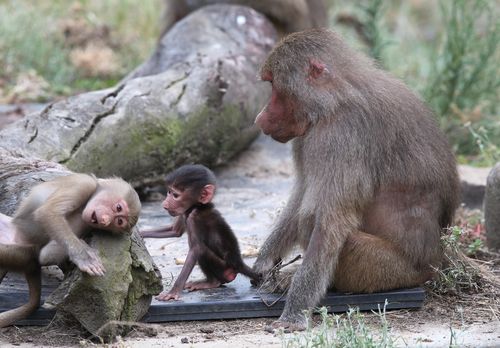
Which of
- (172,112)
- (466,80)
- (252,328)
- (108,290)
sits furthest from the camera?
(466,80)

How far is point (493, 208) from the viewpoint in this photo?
6.34 m

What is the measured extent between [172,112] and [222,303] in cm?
293

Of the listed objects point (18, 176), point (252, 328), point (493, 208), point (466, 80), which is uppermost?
point (18, 176)

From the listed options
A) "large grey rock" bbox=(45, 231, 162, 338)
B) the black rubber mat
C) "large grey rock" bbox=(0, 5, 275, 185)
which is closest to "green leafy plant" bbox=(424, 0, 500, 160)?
"large grey rock" bbox=(0, 5, 275, 185)

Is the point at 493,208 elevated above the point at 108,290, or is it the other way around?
the point at 108,290

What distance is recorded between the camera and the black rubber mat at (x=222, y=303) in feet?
15.9

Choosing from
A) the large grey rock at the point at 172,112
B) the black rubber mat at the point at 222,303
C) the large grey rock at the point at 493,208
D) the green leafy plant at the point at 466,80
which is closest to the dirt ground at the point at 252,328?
the black rubber mat at the point at 222,303

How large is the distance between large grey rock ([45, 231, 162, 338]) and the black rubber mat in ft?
0.73

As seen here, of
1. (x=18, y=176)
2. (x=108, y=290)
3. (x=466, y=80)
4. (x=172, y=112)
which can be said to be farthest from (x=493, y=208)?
(x=466, y=80)

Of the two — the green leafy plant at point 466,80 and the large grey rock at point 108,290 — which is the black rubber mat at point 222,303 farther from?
the green leafy plant at point 466,80

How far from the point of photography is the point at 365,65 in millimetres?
5258

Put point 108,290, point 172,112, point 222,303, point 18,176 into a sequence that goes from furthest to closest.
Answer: point 172,112 → point 18,176 → point 222,303 → point 108,290

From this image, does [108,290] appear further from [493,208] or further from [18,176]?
[493,208]

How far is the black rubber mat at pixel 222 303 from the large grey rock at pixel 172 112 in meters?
1.30
